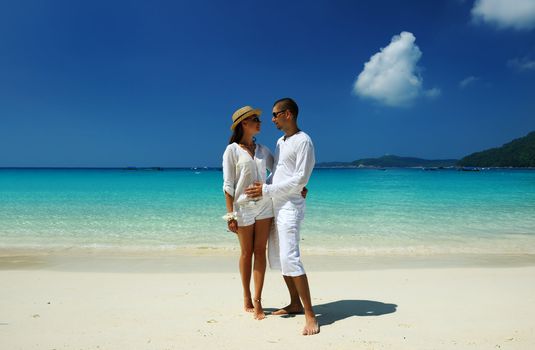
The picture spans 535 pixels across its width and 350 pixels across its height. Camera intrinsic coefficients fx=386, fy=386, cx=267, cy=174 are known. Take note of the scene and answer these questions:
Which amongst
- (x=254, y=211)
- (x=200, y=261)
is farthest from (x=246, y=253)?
(x=200, y=261)

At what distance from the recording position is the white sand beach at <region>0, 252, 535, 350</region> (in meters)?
3.37

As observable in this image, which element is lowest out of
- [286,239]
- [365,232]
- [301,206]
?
[365,232]

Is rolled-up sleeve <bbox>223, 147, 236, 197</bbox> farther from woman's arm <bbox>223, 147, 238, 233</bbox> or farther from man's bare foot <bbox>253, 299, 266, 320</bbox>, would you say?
man's bare foot <bbox>253, 299, 266, 320</bbox>

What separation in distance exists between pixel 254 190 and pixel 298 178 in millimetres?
444

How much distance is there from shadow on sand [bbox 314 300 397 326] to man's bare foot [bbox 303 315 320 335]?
0.25m

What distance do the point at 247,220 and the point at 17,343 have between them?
2266 millimetres

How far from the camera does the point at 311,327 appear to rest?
11.6 ft

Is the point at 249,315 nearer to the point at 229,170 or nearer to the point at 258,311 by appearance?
the point at 258,311

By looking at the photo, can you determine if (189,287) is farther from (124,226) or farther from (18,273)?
(124,226)

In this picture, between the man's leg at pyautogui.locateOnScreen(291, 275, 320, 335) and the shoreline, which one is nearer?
the man's leg at pyautogui.locateOnScreen(291, 275, 320, 335)

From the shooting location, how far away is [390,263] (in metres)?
6.96

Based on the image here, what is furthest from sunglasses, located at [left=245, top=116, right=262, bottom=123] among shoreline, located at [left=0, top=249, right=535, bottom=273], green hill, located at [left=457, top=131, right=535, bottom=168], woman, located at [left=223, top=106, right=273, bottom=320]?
green hill, located at [left=457, top=131, right=535, bottom=168]

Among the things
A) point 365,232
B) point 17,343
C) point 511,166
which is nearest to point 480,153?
point 511,166

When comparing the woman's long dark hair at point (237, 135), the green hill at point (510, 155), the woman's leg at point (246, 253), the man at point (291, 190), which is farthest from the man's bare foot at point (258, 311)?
the green hill at point (510, 155)
